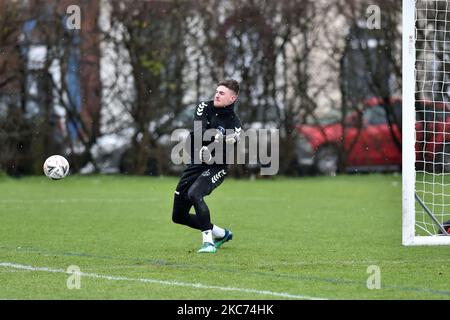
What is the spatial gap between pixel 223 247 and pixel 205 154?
1.18 metres

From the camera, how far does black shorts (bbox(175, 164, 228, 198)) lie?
10.5 metres

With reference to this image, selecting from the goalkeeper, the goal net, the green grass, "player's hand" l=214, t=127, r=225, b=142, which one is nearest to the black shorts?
the goalkeeper

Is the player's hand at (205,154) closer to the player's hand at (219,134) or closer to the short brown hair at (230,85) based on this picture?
the player's hand at (219,134)

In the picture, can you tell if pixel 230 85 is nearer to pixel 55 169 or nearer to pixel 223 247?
pixel 223 247

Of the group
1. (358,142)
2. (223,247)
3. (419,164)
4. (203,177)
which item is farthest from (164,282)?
(358,142)

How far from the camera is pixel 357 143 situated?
26500mm

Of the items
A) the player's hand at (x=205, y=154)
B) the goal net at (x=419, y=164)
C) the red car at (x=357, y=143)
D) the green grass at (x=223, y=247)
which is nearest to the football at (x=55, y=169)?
the green grass at (x=223, y=247)

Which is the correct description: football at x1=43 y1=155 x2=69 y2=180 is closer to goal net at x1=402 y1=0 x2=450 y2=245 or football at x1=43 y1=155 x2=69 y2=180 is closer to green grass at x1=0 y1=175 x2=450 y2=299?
green grass at x1=0 y1=175 x2=450 y2=299

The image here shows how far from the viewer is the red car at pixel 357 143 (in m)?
26.2

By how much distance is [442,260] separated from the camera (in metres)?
9.68
